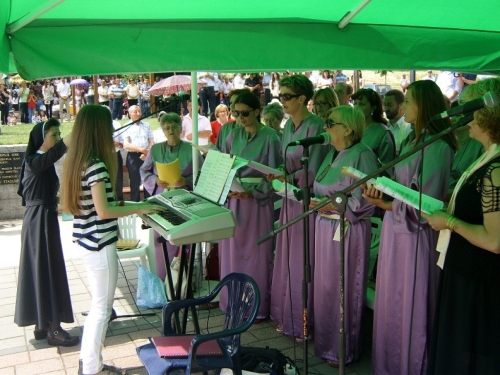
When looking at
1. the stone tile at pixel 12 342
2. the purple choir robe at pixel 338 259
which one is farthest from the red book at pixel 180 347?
the stone tile at pixel 12 342

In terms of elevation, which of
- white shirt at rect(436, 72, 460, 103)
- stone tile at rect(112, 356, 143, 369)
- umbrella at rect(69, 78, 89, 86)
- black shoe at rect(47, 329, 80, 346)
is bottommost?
stone tile at rect(112, 356, 143, 369)

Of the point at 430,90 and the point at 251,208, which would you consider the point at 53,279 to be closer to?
the point at 251,208

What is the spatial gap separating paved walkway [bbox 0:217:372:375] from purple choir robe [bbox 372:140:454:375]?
0.54m

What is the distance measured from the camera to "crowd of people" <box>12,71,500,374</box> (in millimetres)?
2910

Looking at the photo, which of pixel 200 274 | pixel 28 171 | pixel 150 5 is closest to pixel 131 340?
pixel 200 274

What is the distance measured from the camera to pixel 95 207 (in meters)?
3.48

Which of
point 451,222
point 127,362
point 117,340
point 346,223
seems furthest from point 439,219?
point 117,340

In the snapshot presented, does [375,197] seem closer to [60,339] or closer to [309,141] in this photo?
[309,141]

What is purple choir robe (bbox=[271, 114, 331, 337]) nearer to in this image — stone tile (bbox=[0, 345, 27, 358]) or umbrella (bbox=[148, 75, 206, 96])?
stone tile (bbox=[0, 345, 27, 358])

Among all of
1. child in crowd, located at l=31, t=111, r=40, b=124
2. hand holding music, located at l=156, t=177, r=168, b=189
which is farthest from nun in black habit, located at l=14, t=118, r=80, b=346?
child in crowd, located at l=31, t=111, r=40, b=124

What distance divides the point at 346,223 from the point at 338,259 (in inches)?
11.1

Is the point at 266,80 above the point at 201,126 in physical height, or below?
above

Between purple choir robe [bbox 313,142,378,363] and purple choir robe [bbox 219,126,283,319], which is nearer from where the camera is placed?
purple choir robe [bbox 313,142,378,363]

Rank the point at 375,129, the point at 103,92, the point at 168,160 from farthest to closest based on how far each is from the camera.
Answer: the point at 103,92 → the point at 168,160 → the point at 375,129
